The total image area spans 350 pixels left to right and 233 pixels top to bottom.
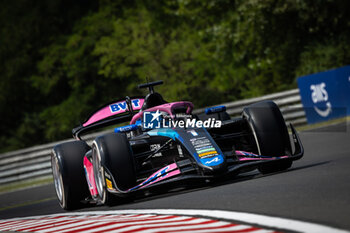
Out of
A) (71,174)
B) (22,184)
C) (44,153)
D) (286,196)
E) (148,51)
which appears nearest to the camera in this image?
(286,196)

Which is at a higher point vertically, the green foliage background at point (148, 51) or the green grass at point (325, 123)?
the green foliage background at point (148, 51)

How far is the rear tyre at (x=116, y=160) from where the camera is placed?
324 inches

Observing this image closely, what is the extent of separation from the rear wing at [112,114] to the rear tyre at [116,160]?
2494mm

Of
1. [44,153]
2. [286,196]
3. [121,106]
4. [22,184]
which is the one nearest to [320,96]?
[44,153]

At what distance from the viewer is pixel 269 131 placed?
8.79 metres

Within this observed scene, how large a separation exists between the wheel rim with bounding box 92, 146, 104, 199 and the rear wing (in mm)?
2086

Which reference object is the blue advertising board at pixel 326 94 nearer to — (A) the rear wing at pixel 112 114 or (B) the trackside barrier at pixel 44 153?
(B) the trackside barrier at pixel 44 153

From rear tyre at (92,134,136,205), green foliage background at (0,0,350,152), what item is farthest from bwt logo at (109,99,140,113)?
green foliage background at (0,0,350,152)

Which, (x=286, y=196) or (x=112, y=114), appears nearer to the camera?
(x=286, y=196)

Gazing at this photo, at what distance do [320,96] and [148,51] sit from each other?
49.8 feet

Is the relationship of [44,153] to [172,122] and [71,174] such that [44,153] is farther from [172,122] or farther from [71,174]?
[172,122]

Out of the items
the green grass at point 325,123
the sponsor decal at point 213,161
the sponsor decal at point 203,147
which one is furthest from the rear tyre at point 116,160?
the green grass at point 325,123

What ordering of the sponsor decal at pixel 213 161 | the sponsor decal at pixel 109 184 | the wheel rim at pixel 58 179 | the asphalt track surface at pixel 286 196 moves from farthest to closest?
the wheel rim at pixel 58 179 → the sponsor decal at pixel 109 184 → the sponsor decal at pixel 213 161 → the asphalt track surface at pixel 286 196

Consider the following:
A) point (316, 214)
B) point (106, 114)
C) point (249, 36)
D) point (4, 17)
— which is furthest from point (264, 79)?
point (316, 214)
